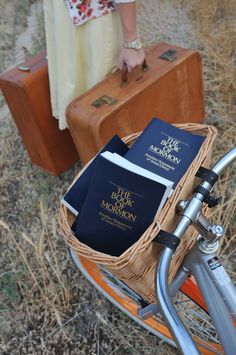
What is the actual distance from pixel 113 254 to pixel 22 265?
1.12m

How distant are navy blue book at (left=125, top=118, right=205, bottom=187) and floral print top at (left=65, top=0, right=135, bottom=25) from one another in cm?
77

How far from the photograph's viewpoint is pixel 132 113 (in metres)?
1.64

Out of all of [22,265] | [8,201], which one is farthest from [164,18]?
[22,265]

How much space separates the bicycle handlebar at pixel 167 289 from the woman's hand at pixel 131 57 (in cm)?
84

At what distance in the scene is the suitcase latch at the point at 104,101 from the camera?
157 cm

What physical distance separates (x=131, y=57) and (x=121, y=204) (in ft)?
3.00

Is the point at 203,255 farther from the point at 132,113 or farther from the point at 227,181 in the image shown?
the point at 227,181

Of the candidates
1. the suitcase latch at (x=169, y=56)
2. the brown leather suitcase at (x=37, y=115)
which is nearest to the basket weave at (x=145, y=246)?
the suitcase latch at (x=169, y=56)

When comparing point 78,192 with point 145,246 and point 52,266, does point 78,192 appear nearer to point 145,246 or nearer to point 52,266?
point 145,246

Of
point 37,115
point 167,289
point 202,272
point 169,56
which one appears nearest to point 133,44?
point 169,56

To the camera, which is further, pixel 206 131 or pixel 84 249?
pixel 206 131

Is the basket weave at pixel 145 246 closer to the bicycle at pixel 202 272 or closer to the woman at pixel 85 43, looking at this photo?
the bicycle at pixel 202 272

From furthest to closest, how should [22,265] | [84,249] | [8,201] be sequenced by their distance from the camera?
[8,201], [22,265], [84,249]

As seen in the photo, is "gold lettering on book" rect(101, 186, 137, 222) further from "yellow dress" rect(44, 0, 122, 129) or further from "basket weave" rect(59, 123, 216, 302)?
"yellow dress" rect(44, 0, 122, 129)
